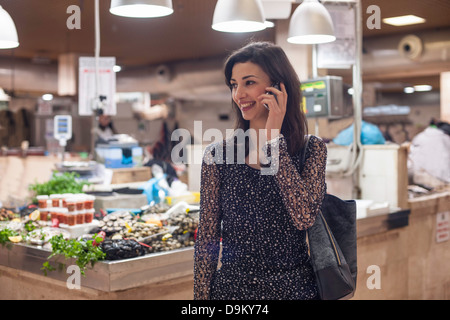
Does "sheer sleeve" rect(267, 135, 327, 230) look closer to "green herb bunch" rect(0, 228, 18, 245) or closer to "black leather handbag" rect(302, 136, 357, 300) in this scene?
"black leather handbag" rect(302, 136, 357, 300)

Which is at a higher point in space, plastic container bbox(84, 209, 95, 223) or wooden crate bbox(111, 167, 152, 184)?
wooden crate bbox(111, 167, 152, 184)

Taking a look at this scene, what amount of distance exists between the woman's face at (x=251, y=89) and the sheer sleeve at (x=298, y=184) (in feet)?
0.47

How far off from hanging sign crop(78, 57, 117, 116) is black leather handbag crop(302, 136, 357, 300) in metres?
3.11

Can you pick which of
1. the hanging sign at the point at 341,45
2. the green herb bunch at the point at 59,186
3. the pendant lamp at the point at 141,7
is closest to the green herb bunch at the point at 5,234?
the green herb bunch at the point at 59,186

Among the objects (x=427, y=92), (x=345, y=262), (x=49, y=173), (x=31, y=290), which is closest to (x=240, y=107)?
(x=345, y=262)

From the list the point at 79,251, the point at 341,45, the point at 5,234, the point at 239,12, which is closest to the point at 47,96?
the point at 341,45

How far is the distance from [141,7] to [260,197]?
1461 mm

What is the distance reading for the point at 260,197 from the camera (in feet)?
5.73

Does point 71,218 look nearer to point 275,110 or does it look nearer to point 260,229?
point 260,229

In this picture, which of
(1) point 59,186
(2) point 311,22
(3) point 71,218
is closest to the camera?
(3) point 71,218

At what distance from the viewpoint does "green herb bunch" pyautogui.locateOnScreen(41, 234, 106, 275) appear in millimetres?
2723

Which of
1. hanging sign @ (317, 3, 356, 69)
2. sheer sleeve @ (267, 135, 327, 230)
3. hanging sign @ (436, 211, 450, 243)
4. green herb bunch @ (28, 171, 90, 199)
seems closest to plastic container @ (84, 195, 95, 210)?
green herb bunch @ (28, 171, 90, 199)

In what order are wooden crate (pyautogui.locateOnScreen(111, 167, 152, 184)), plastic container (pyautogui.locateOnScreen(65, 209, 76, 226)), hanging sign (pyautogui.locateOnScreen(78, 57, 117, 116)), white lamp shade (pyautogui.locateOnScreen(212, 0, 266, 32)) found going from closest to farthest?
white lamp shade (pyautogui.locateOnScreen(212, 0, 266, 32)) < plastic container (pyautogui.locateOnScreen(65, 209, 76, 226)) < hanging sign (pyautogui.locateOnScreen(78, 57, 117, 116)) < wooden crate (pyautogui.locateOnScreen(111, 167, 152, 184))
